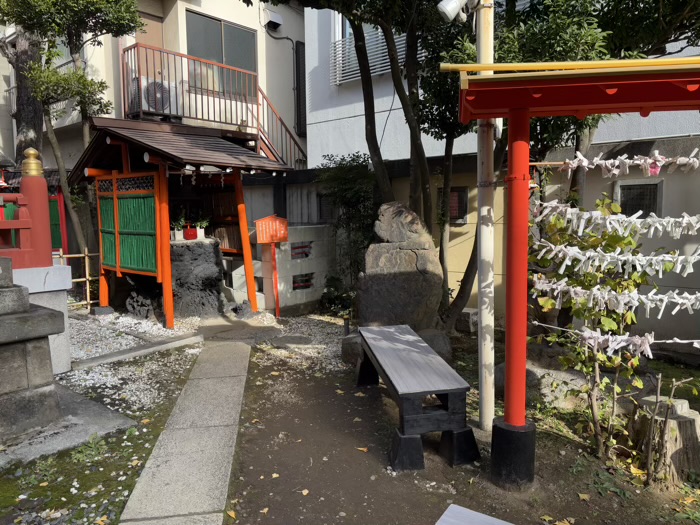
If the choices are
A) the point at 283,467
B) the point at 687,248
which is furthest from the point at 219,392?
the point at 687,248

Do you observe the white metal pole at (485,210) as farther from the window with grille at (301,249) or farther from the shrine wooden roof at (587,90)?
the window with grille at (301,249)

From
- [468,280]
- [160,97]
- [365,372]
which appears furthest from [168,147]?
[468,280]

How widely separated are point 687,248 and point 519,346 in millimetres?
5017

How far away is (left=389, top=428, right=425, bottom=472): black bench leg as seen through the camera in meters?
4.00

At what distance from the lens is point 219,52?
13672 mm

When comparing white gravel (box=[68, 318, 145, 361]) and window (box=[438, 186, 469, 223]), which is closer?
white gravel (box=[68, 318, 145, 361])

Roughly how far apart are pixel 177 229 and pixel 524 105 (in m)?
7.81

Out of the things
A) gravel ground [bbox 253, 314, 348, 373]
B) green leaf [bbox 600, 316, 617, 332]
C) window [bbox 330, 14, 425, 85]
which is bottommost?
gravel ground [bbox 253, 314, 348, 373]

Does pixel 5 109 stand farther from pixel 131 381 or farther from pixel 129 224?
pixel 131 381

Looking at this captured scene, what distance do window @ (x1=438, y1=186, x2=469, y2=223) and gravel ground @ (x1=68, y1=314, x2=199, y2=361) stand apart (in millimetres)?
4850

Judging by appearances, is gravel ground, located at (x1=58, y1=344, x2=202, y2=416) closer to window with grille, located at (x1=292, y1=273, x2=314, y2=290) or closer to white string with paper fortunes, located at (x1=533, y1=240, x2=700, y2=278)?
window with grille, located at (x1=292, y1=273, x2=314, y2=290)

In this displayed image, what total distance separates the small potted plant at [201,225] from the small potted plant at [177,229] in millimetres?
275

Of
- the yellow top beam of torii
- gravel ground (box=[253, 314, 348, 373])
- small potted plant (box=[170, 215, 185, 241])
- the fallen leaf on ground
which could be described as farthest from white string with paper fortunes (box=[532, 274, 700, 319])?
small potted plant (box=[170, 215, 185, 241])

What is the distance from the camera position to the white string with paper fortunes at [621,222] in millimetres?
3621
